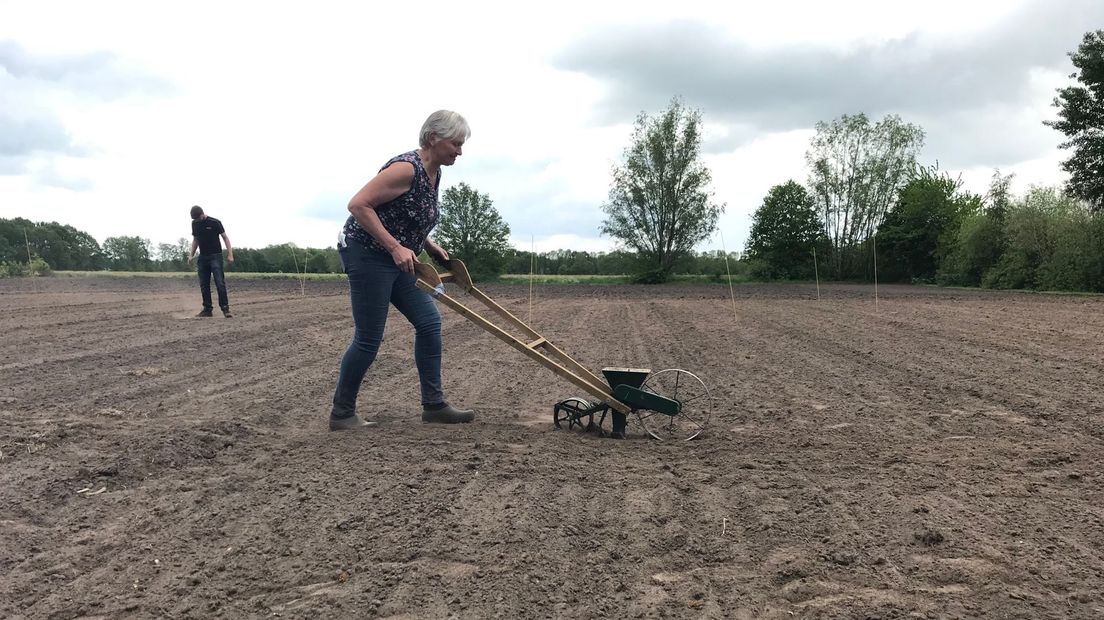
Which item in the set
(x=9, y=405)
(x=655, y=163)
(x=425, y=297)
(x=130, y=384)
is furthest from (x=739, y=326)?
(x=655, y=163)

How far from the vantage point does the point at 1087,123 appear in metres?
27.0

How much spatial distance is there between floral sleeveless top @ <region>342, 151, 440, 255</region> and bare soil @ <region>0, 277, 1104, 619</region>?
126cm

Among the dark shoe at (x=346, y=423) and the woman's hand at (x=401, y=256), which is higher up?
the woman's hand at (x=401, y=256)

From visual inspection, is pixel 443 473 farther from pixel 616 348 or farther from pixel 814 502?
pixel 616 348

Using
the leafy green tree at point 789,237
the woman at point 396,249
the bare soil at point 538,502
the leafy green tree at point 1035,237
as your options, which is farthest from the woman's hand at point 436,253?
the leafy green tree at point 789,237

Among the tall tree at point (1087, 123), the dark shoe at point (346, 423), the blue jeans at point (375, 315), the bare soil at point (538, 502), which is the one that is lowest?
the bare soil at point (538, 502)

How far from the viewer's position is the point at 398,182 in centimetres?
391

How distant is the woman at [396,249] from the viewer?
12.7 ft

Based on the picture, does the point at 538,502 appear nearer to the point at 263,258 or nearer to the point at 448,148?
the point at 448,148

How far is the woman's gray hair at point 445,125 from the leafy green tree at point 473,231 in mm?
36358

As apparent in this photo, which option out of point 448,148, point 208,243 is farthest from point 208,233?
point 448,148

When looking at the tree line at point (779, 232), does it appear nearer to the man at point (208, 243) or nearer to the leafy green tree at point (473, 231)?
the leafy green tree at point (473, 231)

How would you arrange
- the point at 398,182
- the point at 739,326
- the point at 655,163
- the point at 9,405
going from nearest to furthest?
the point at 398,182, the point at 9,405, the point at 739,326, the point at 655,163

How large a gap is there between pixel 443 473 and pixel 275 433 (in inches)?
61.3
